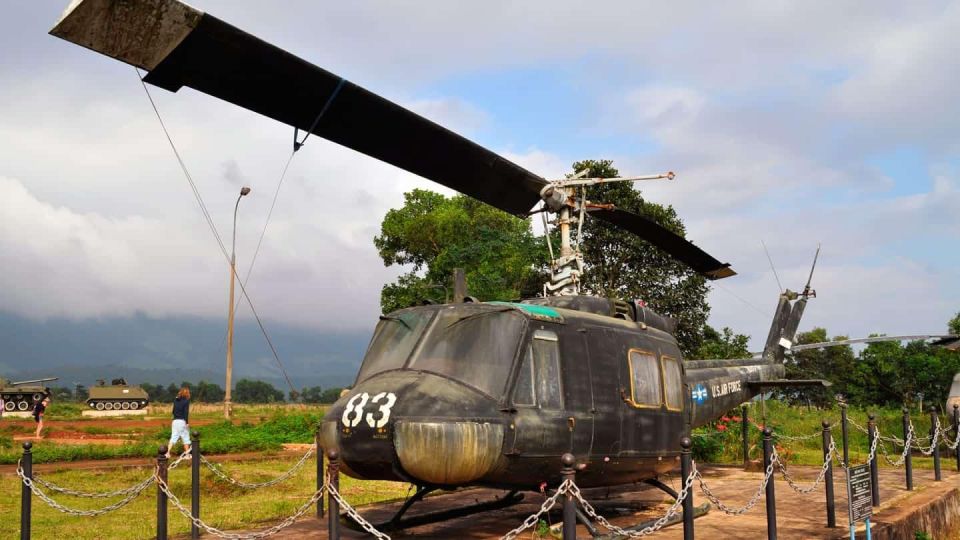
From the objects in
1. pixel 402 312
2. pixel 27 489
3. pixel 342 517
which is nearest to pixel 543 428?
pixel 402 312

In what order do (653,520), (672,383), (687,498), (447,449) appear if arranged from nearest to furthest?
(447,449) < (687,498) < (653,520) < (672,383)

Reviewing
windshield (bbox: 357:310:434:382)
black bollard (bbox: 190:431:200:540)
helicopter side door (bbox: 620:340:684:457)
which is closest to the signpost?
helicopter side door (bbox: 620:340:684:457)

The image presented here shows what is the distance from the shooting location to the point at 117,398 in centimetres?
4966

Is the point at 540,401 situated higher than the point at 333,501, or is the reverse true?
the point at 540,401

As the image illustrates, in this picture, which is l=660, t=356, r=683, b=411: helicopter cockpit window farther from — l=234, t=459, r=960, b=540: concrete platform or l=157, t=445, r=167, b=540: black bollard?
l=157, t=445, r=167, b=540: black bollard

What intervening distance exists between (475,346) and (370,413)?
4.19 feet

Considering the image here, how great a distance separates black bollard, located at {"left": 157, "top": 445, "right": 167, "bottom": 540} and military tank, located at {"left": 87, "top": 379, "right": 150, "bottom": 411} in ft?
151

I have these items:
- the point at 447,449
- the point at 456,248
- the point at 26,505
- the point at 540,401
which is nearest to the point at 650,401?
the point at 540,401

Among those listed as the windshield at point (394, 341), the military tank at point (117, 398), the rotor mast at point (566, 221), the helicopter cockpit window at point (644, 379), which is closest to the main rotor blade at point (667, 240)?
the rotor mast at point (566, 221)

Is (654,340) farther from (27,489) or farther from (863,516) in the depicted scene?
(27,489)

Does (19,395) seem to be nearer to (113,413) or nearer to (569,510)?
(113,413)

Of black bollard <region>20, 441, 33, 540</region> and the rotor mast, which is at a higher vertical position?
the rotor mast

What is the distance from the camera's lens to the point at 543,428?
294 inches

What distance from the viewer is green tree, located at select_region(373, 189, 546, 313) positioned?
31.2 metres
